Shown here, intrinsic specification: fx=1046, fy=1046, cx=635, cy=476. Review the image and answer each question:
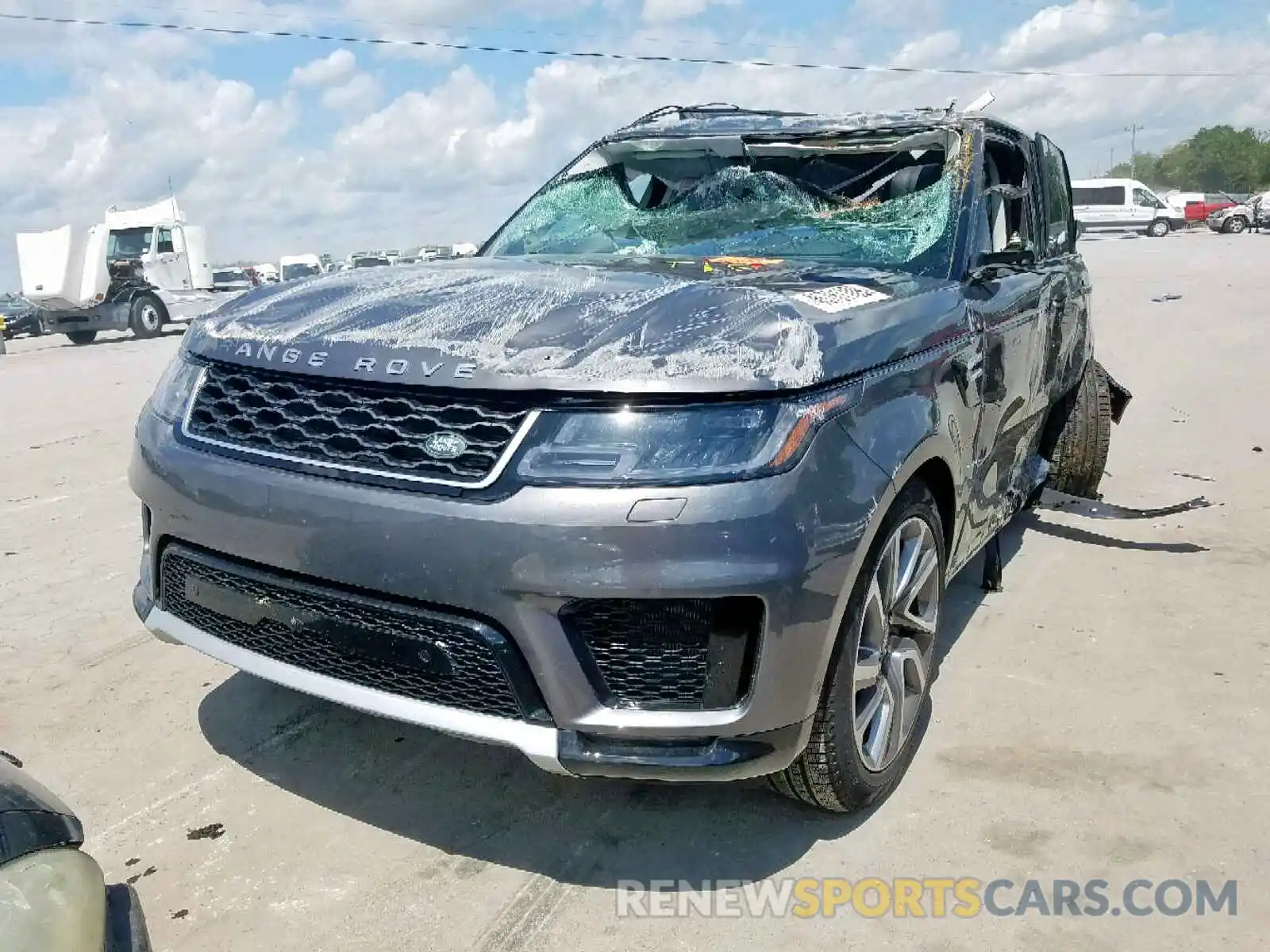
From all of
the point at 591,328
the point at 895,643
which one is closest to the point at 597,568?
the point at 591,328

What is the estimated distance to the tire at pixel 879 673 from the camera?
235 cm

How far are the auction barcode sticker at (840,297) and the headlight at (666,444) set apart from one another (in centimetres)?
38

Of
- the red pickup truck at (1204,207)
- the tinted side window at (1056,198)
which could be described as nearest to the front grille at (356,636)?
the tinted side window at (1056,198)

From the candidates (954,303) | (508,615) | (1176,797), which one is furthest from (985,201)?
(508,615)

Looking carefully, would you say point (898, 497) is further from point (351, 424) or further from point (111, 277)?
point (111, 277)

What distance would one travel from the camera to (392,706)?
2.23m

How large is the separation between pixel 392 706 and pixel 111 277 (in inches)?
869

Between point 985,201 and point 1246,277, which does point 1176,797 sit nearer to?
point 985,201

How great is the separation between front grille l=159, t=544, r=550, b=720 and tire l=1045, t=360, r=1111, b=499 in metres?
3.47

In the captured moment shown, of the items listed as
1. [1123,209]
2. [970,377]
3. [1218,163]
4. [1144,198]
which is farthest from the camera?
[1218,163]

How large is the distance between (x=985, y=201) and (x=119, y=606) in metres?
3.50

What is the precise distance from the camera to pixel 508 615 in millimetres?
2070

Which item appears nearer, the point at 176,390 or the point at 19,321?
the point at 176,390

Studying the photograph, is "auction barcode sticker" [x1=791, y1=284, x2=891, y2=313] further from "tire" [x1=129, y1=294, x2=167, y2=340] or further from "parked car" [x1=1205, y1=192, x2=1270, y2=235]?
"parked car" [x1=1205, y1=192, x2=1270, y2=235]
